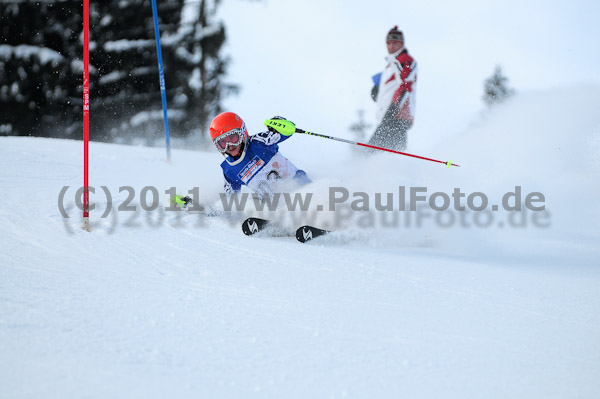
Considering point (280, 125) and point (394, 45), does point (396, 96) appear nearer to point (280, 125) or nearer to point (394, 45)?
point (394, 45)

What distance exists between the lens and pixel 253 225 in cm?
505

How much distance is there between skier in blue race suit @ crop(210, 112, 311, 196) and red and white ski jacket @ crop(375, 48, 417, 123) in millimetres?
2477

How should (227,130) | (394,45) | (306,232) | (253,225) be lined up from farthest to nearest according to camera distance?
(394,45)
(227,130)
(253,225)
(306,232)

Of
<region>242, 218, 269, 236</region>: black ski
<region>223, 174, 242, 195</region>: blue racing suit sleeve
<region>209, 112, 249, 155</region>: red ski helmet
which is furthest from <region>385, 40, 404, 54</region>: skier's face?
<region>242, 218, 269, 236</region>: black ski

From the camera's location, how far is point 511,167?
7.94 metres

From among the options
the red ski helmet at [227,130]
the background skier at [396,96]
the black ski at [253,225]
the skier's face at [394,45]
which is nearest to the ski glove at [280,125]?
the red ski helmet at [227,130]

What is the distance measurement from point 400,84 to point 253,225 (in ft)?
11.2

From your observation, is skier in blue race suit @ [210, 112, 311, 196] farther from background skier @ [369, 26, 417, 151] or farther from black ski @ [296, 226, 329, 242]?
background skier @ [369, 26, 417, 151]

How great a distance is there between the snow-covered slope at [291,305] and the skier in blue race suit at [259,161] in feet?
1.37

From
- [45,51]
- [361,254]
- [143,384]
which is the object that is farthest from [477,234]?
[45,51]

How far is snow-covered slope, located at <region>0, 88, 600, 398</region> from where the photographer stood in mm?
2416

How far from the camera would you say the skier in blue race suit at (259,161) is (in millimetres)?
5340

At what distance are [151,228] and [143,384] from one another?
2898mm

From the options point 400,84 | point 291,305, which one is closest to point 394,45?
point 400,84
